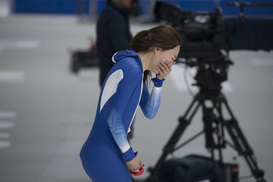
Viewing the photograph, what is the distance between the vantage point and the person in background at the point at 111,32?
3947 millimetres

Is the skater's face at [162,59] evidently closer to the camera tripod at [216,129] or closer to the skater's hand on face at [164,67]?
the skater's hand on face at [164,67]

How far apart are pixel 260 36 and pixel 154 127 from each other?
2.36 m

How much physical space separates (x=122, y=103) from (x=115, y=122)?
0.10 metres

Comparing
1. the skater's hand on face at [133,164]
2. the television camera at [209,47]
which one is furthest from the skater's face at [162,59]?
the television camera at [209,47]

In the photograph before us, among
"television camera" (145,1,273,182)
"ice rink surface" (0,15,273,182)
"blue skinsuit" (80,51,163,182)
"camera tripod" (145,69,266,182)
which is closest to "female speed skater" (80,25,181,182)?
"blue skinsuit" (80,51,163,182)

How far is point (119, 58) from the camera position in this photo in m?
2.56

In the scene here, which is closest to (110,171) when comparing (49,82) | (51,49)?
(49,82)

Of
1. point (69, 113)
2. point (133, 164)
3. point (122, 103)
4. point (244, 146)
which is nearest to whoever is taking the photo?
point (122, 103)

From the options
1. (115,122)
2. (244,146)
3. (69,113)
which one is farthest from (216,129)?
(69,113)

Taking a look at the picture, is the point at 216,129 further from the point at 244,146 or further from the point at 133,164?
the point at 133,164

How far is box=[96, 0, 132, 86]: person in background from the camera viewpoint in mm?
3947

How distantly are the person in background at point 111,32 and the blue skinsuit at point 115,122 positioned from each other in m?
1.38

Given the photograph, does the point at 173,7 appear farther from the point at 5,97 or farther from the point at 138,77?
the point at 5,97

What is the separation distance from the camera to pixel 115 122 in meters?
2.44
